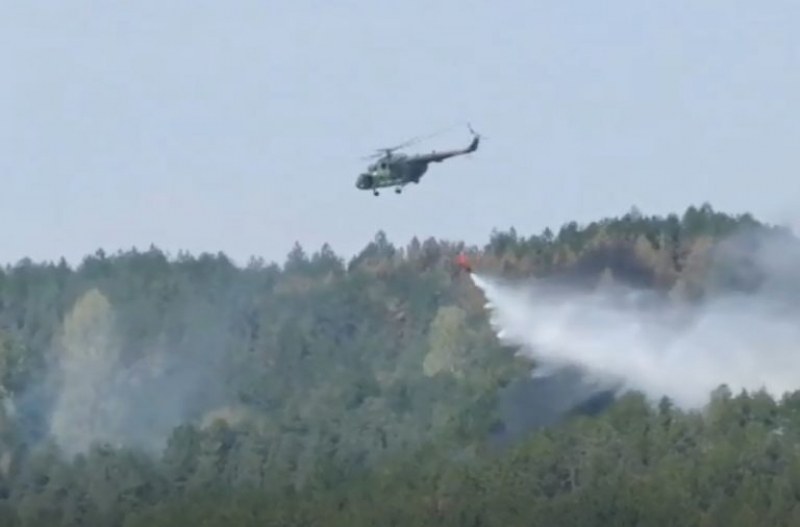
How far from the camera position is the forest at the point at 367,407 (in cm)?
10631

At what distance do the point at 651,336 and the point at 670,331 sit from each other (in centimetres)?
84

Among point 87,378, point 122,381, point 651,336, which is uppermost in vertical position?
point 87,378

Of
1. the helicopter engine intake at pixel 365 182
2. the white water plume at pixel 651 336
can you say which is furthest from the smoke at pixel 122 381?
the helicopter engine intake at pixel 365 182

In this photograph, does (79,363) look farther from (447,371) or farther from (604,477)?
(604,477)

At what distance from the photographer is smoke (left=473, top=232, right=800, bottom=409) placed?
96.2 meters

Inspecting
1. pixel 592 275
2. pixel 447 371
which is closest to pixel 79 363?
pixel 447 371

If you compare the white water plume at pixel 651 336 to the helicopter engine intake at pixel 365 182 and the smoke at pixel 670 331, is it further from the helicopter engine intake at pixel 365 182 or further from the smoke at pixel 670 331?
the helicopter engine intake at pixel 365 182

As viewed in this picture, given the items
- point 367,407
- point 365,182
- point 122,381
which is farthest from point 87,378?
point 365,182

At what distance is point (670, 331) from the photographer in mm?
99438

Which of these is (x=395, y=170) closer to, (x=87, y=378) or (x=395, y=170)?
(x=395, y=170)

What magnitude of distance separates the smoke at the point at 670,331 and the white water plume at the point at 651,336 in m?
0.03

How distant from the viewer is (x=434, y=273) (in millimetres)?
158125

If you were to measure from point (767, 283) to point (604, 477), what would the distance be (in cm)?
945

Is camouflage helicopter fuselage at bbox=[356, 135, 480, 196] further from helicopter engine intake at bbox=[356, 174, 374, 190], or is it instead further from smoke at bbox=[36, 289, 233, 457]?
smoke at bbox=[36, 289, 233, 457]
